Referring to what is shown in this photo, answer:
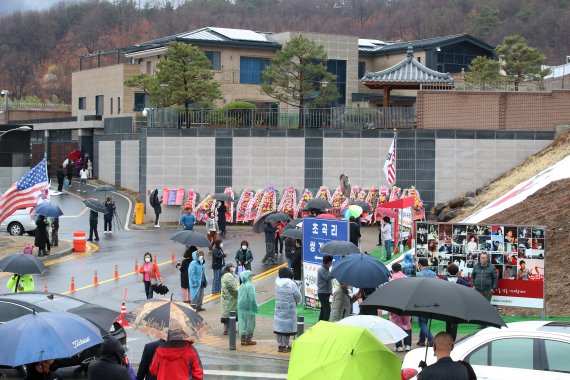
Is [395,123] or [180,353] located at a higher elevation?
[395,123]

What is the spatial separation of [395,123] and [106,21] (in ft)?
437

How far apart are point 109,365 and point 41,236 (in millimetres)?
23750

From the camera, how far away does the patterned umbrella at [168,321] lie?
11.0 m

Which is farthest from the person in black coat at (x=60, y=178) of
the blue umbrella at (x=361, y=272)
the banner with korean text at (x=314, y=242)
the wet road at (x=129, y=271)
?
the blue umbrella at (x=361, y=272)

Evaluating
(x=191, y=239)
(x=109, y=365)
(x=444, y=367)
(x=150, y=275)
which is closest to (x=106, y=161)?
(x=191, y=239)

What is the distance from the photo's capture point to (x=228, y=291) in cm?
2078

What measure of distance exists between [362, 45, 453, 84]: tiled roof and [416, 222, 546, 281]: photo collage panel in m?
23.6

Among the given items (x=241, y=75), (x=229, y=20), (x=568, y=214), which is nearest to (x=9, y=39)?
(x=229, y=20)

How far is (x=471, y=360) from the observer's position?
12.8 metres

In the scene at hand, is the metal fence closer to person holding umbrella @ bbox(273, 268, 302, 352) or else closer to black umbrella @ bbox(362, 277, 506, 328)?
person holding umbrella @ bbox(273, 268, 302, 352)

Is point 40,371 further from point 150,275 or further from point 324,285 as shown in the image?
point 150,275

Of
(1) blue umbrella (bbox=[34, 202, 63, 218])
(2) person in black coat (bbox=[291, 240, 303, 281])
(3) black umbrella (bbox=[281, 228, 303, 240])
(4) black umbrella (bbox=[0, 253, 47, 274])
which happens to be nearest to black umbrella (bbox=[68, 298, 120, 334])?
(4) black umbrella (bbox=[0, 253, 47, 274])

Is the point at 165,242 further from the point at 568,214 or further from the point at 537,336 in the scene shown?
the point at 537,336

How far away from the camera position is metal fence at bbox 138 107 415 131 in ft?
139
